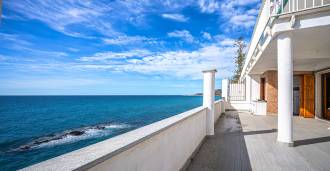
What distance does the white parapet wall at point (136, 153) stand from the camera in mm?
1230

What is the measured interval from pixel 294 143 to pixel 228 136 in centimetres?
157

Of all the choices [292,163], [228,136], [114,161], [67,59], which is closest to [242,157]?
[292,163]

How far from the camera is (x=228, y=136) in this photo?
605 cm

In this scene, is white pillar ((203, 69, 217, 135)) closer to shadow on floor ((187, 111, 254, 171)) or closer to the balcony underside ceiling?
shadow on floor ((187, 111, 254, 171))

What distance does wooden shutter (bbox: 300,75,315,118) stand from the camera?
427 inches

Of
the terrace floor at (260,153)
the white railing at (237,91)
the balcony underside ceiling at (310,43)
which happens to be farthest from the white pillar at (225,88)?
the terrace floor at (260,153)

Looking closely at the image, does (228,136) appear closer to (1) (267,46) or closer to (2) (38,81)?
(1) (267,46)

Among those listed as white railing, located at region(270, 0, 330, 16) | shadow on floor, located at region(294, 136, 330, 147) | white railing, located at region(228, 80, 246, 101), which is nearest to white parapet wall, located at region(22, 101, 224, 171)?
shadow on floor, located at region(294, 136, 330, 147)

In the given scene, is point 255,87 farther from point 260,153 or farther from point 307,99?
point 260,153

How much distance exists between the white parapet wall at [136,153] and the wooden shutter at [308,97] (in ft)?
31.9

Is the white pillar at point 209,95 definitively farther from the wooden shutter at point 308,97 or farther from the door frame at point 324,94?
the wooden shutter at point 308,97

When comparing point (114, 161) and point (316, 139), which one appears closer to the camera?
point (114, 161)

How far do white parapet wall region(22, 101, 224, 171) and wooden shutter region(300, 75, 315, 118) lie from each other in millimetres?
9720

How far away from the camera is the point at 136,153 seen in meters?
1.87
